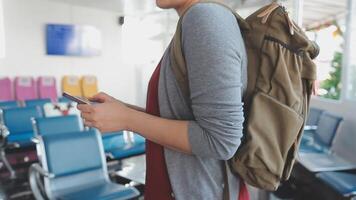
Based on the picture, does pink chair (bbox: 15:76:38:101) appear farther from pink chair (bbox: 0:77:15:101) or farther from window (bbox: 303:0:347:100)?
window (bbox: 303:0:347:100)

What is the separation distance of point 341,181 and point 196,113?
2132 millimetres

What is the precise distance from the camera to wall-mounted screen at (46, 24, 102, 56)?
19.6 feet

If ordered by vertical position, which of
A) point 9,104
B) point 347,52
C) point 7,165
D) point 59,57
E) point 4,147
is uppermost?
point 347,52

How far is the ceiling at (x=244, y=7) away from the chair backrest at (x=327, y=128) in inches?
68.3

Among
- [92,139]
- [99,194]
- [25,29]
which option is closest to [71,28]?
[25,29]

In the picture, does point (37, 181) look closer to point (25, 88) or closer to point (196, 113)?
point (196, 113)

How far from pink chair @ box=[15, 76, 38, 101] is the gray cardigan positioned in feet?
18.1

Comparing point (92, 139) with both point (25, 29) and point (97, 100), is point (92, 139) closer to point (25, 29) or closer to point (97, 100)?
point (97, 100)

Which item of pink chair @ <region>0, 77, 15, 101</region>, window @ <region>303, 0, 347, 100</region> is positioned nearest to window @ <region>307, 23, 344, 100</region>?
window @ <region>303, 0, 347, 100</region>

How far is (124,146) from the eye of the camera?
3.45m

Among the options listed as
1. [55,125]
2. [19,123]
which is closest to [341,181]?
[55,125]

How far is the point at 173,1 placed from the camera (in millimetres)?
681

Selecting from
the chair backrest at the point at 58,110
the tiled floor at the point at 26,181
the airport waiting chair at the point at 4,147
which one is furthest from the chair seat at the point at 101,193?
the chair backrest at the point at 58,110

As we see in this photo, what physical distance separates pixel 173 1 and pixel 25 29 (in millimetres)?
5822
